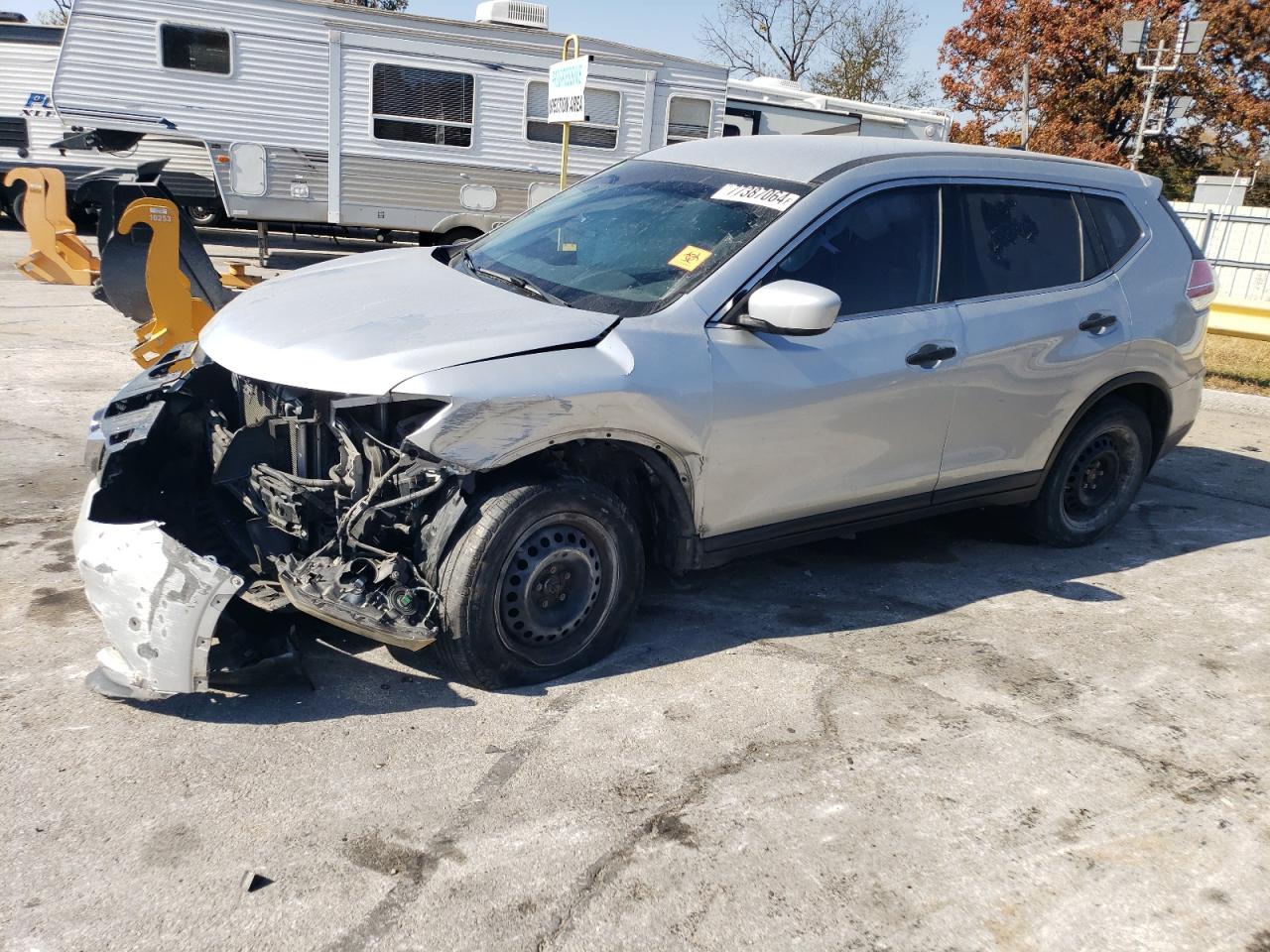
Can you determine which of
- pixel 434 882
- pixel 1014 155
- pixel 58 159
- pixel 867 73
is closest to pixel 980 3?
pixel 867 73

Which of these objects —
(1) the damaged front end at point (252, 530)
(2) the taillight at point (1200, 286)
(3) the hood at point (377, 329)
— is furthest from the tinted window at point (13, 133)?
(2) the taillight at point (1200, 286)

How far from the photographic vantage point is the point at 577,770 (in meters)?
3.37

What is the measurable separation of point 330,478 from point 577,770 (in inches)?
51.7

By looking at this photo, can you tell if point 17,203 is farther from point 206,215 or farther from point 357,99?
point 357,99

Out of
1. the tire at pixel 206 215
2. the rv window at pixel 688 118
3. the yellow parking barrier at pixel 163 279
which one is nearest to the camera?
the yellow parking barrier at pixel 163 279

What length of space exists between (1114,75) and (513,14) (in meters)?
17.5

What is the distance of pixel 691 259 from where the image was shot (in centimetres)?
412

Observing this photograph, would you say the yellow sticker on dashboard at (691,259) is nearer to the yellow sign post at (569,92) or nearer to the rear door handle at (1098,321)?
the rear door handle at (1098,321)

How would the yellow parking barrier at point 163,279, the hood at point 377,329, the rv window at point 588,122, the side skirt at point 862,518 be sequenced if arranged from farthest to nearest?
the rv window at point 588,122 < the yellow parking barrier at point 163,279 < the side skirt at point 862,518 < the hood at point 377,329

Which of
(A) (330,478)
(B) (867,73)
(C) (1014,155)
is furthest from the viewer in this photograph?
(B) (867,73)

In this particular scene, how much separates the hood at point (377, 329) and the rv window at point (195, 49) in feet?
34.1

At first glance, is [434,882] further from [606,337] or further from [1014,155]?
[1014,155]

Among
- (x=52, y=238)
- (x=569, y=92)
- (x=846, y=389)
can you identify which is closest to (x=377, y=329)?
(x=846, y=389)

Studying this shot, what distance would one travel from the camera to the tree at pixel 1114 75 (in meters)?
25.0
